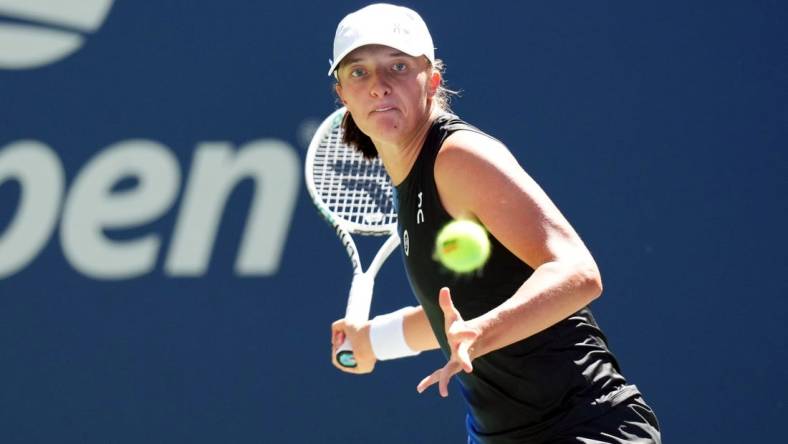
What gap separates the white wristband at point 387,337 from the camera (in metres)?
2.68

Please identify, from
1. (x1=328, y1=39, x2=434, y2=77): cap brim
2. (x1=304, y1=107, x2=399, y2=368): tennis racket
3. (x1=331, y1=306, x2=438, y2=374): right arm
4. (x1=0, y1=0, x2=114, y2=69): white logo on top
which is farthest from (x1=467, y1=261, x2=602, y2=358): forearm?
(x1=0, y1=0, x2=114, y2=69): white logo on top

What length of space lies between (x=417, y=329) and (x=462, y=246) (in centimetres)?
64

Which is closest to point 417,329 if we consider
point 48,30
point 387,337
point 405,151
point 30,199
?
point 387,337

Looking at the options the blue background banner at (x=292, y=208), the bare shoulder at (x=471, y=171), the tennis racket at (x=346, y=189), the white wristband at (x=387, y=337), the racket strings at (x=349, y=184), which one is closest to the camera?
the bare shoulder at (x=471, y=171)

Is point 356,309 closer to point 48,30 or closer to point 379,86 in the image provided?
point 379,86

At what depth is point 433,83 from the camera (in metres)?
2.44

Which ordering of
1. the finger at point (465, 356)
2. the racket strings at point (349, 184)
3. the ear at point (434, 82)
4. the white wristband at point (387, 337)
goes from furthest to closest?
1. the racket strings at point (349, 184)
2. the white wristband at point (387, 337)
3. the ear at point (434, 82)
4. the finger at point (465, 356)

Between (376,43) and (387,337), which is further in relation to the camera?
(387,337)

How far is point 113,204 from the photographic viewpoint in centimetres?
451

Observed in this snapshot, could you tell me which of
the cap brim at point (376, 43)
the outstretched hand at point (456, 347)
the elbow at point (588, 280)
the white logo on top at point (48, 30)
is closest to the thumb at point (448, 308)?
the outstretched hand at point (456, 347)

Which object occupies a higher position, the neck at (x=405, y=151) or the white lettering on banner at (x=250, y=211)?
the white lettering on banner at (x=250, y=211)

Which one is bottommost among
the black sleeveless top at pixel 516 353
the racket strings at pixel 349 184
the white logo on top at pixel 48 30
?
the black sleeveless top at pixel 516 353

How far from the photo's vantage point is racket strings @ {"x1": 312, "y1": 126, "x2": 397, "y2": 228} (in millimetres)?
3365

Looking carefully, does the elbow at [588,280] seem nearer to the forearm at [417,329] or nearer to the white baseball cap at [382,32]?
the white baseball cap at [382,32]
